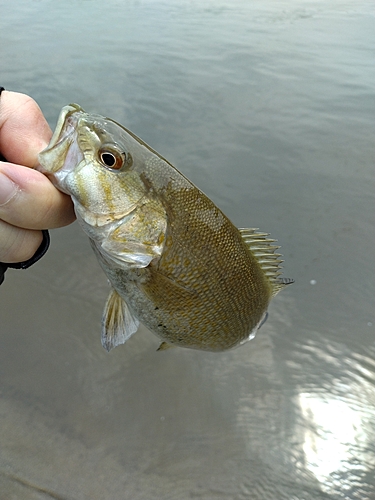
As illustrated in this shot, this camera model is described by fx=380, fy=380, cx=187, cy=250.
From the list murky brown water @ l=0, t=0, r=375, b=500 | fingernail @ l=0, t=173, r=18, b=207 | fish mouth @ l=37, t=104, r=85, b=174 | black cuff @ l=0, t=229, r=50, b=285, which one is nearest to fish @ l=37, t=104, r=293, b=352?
fish mouth @ l=37, t=104, r=85, b=174

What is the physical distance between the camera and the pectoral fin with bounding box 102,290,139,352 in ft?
5.74

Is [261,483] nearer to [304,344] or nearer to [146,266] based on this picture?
[304,344]

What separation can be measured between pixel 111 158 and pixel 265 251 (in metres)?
A: 0.86

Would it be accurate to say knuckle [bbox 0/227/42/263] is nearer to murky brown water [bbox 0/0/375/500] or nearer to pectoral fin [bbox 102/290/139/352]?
pectoral fin [bbox 102/290/139/352]

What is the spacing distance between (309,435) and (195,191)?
2.22 m

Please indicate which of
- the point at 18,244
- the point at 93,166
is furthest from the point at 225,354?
the point at 93,166

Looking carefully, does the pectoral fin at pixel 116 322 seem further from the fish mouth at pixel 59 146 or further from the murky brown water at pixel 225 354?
the murky brown water at pixel 225 354

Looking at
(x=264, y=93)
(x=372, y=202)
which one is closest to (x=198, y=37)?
(x=264, y=93)

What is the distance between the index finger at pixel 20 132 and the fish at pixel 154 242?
0.42 ft

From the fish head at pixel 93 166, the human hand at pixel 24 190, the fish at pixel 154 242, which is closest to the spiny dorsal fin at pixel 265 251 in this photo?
the fish at pixel 154 242

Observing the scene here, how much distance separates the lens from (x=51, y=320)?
334 centimetres

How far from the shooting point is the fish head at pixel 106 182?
4.45 ft

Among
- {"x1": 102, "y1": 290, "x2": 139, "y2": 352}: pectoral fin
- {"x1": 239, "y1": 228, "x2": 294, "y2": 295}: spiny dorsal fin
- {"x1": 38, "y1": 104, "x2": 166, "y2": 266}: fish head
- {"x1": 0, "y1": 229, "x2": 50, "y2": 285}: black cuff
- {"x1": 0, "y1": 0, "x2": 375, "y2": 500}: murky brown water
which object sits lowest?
{"x1": 0, "y1": 0, "x2": 375, "y2": 500}: murky brown water

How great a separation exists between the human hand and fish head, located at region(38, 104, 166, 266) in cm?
7
